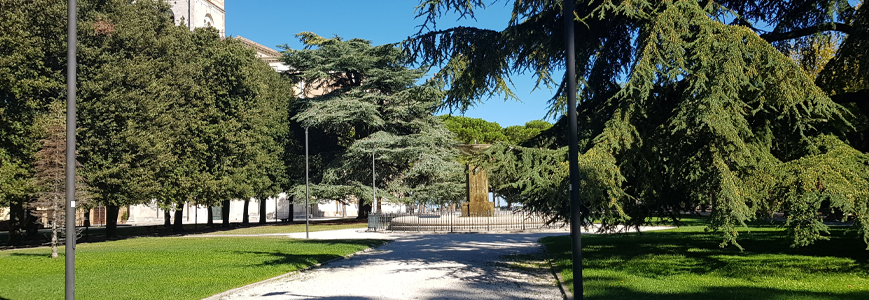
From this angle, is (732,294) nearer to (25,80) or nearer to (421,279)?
(421,279)

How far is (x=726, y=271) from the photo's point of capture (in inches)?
477

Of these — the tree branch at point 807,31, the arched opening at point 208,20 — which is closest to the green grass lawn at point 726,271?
the tree branch at point 807,31

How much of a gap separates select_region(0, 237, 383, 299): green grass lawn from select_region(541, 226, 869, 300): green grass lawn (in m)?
6.51

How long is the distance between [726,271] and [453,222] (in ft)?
70.0

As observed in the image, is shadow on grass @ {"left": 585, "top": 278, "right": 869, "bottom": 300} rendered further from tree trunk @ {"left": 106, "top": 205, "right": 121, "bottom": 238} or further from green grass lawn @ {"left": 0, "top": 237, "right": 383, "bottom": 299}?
tree trunk @ {"left": 106, "top": 205, "right": 121, "bottom": 238}

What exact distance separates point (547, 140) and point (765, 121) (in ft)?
15.7

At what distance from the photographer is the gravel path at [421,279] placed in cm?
1071

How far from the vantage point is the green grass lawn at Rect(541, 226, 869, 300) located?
9.77 meters

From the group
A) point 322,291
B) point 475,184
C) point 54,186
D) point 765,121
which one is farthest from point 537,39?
point 475,184

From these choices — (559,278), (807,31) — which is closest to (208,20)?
(807,31)

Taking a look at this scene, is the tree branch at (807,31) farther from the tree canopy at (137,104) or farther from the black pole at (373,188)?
the black pole at (373,188)

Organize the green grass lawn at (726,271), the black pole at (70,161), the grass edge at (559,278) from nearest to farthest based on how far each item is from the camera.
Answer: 1. the black pole at (70,161)
2. the green grass lawn at (726,271)
3. the grass edge at (559,278)

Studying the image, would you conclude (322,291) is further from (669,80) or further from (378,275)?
(669,80)

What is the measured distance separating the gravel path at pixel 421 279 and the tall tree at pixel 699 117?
5.72ft
